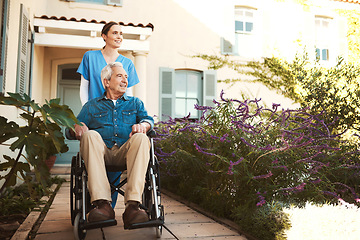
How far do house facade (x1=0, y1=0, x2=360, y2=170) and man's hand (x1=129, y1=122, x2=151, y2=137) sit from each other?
13.6 feet

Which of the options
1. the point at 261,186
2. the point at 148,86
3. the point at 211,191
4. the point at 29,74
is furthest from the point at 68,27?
the point at 261,186

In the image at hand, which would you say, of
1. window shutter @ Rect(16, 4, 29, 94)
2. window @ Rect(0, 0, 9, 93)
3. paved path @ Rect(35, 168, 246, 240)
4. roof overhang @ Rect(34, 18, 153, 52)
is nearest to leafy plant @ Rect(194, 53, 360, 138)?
paved path @ Rect(35, 168, 246, 240)

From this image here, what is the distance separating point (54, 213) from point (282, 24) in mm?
7654

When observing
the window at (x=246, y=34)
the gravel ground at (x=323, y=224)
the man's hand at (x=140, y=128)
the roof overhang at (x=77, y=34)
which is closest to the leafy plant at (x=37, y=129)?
the man's hand at (x=140, y=128)

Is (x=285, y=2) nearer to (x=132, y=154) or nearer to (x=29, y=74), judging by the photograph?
(x=29, y=74)

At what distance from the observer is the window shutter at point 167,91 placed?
805 centimetres

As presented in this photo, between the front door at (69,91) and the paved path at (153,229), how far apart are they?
4598 mm

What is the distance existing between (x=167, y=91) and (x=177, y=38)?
4.21 ft

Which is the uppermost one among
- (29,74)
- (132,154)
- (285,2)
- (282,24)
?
(285,2)

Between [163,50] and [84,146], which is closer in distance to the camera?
[84,146]

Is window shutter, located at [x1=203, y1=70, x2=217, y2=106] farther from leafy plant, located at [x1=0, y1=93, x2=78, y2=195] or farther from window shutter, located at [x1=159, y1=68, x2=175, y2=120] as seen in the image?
leafy plant, located at [x1=0, y1=93, x2=78, y2=195]

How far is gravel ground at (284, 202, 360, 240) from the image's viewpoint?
6.80ft

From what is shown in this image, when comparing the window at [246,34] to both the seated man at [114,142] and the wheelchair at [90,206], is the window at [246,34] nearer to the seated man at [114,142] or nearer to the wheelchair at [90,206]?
the seated man at [114,142]

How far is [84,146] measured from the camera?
89.0 inches
